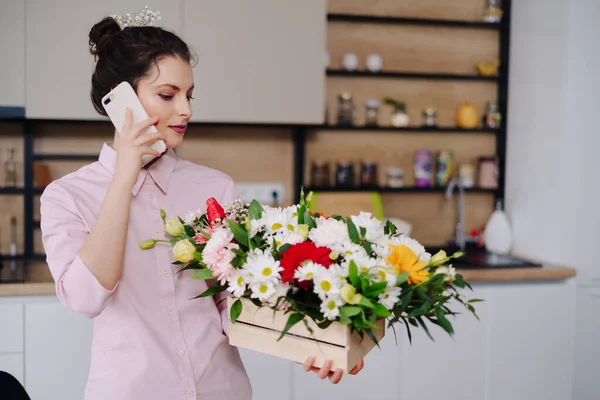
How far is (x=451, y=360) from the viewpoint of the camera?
257 centimetres

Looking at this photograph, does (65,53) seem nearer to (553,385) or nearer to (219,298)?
(219,298)

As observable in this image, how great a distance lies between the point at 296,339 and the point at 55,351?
1.51 meters

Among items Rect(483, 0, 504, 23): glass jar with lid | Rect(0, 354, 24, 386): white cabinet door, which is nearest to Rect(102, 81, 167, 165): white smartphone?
Rect(0, 354, 24, 386): white cabinet door

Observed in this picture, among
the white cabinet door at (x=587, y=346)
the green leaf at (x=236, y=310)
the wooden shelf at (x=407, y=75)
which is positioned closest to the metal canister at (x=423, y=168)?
the wooden shelf at (x=407, y=75)

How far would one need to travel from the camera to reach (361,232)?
1.01 meters

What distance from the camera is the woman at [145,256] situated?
3.75 ft

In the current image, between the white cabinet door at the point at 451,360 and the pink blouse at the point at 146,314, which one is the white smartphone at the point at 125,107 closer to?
the pink blouse at the point at 146,314

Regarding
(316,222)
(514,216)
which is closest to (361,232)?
(316,222)

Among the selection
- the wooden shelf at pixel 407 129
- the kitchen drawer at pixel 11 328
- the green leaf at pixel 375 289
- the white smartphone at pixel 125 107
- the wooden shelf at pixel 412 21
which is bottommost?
the kitchen drawer at pixel 11 328

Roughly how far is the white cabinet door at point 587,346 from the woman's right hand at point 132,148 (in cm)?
233

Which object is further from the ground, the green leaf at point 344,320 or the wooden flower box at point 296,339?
the green leaf at point 344,320

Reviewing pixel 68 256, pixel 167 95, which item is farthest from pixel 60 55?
pixel 68 256

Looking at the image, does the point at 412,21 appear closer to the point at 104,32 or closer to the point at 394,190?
the point at 394,190

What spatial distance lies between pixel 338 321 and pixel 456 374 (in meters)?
1.84
